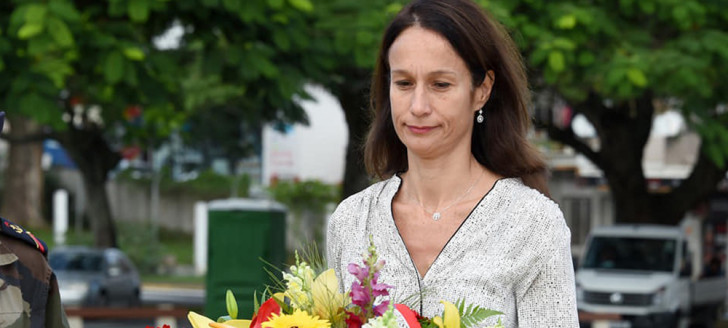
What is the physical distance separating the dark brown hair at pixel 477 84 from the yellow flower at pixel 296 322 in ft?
2.49

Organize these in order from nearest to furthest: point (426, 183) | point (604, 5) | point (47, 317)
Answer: point (47, 317), point (426, 183), point (604, 5)

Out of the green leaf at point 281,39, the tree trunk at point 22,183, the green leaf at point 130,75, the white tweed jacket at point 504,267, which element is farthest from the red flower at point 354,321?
the tree trunk at point 22,183

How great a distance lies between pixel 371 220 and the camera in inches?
115

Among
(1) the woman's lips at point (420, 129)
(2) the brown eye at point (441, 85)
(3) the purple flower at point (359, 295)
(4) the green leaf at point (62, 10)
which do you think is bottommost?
(3) the purple flower at point (359, 295)

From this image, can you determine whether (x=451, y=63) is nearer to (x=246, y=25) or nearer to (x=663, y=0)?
(x=246, y=25)

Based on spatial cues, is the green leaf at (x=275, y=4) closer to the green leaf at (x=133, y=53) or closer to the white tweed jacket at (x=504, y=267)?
the green leaf at (x=133, y=53)

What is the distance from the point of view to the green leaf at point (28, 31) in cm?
869

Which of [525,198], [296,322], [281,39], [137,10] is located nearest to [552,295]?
[525,198]

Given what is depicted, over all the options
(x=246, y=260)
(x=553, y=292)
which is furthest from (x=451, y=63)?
(x=246, y=260)

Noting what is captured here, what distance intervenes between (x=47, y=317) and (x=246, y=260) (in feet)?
24.3

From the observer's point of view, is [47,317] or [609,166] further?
[609,166]

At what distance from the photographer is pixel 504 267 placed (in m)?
2.67

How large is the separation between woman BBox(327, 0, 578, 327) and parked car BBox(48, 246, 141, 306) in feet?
61.7

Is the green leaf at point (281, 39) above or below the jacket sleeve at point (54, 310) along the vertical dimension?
above
